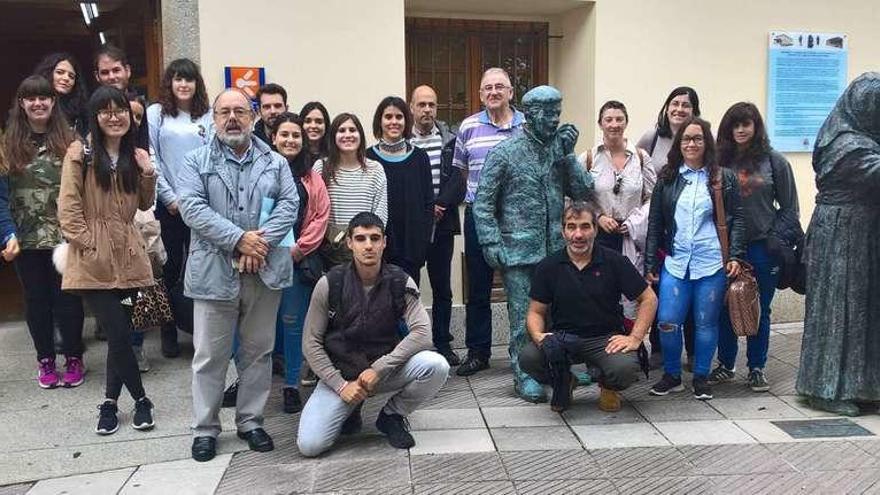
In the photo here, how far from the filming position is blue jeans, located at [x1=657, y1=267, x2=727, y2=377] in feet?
16.3

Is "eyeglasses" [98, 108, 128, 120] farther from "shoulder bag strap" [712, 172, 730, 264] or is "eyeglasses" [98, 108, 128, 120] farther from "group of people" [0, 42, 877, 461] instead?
"shoulder bag strap" [712, 172, 730, 264]

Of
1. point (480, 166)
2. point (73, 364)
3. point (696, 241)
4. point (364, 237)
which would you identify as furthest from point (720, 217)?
point (73, 364)

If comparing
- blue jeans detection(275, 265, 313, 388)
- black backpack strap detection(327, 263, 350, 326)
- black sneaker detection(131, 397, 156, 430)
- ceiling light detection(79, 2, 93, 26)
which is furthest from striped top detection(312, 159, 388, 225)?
ceiling light detection(79, 2, 93, 26)

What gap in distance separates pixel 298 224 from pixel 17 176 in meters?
1.90

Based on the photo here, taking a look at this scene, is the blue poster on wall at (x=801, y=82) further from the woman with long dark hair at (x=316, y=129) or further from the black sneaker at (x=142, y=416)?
the black sneaker at (x=142, y=416)

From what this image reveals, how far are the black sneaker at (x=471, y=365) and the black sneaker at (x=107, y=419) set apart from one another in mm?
2363

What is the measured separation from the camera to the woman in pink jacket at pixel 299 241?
4738 millimetres

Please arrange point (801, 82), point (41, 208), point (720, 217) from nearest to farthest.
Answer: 1. point (720, 217)
2. point (41, 208)
3. point (801, 82)

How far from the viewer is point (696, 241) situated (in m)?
4.95

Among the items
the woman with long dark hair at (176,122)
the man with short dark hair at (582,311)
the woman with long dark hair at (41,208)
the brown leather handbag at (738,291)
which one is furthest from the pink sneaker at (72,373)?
the brown leather handbag at (738,291)

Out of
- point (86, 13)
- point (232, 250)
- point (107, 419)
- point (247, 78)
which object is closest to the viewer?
point (232, 250)

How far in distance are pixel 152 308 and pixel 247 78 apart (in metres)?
1.98

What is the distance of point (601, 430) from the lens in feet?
14.9

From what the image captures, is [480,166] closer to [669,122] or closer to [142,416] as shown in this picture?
[669,122]
